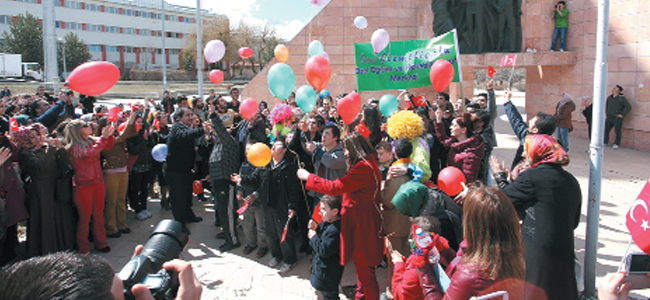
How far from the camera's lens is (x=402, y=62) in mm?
8195

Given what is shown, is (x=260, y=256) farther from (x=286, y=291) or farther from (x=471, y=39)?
(x=471, y=39)

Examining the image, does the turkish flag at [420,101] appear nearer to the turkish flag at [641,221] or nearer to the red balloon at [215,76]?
the red balloon at [215,76]

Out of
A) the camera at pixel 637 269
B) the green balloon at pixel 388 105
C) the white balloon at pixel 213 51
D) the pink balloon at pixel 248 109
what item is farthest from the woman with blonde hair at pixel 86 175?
the camera at pixel 637 269

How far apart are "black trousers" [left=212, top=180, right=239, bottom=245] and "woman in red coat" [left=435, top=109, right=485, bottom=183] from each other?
2786 mm

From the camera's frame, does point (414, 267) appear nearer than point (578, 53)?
Yes

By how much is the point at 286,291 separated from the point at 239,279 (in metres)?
0.60

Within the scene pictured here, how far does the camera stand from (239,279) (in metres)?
4.70

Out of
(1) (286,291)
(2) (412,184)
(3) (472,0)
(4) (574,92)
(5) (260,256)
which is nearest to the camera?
(2) (412,184)

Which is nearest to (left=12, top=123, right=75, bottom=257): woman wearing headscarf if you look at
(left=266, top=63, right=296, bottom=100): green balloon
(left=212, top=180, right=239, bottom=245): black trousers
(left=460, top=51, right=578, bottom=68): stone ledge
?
(left=212, top=180, right=239, bottom=245): black trousers

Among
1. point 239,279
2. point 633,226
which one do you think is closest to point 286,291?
point 239,279

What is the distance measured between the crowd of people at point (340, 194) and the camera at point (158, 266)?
1.15 meters

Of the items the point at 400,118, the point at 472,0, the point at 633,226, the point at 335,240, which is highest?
the point at 472,0

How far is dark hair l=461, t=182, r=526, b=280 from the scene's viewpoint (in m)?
2.13

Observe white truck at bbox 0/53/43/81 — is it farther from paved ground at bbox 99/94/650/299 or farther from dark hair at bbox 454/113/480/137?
dark hair at bbox 454/113/480/137
